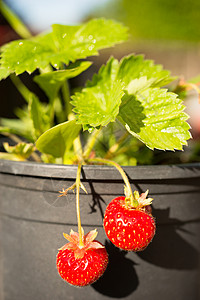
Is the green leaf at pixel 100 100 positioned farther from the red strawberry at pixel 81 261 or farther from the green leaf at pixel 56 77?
the red strawberry at pixel 81 261

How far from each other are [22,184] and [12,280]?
0.77ft

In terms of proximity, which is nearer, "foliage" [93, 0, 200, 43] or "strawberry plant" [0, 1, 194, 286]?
"strawberry plant" [0, 1, 194, 286]

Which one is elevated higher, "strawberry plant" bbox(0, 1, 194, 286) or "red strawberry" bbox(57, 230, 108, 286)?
"strawberry plant" bbox(0, 1, 194, 286)

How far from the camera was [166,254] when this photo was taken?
2.35 feet

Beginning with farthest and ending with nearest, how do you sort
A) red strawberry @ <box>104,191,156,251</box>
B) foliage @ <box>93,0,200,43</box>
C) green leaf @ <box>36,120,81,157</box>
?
foliage @ <box>93,0,200,43</box>
green leaf @ <box>36,120,81,157</box>
red strawberry @ <box>104,191,156,251</box>

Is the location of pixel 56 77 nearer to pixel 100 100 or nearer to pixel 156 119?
pixel 100 100

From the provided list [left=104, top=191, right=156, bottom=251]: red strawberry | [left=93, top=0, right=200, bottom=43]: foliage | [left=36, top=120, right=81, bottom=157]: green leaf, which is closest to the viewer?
[left=104, top=191, right=156, bottom=251]: red strawberry

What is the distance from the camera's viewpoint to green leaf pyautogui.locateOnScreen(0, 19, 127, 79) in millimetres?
665

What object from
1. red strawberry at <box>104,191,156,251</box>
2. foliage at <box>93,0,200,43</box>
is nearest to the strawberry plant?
red strawberry at <box>104,191,156,251</box>

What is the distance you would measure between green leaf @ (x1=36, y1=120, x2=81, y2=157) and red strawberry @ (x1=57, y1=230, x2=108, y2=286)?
18 centimetres

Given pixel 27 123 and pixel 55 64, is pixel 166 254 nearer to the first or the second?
pixel 55 64

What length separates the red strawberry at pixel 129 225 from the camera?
1.70 ft

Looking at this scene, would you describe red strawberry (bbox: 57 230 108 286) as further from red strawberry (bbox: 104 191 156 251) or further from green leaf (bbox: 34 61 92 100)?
green leaf (bbox: 34 61 92 100)

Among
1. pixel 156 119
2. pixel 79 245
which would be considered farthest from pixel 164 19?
pixel 79 245
